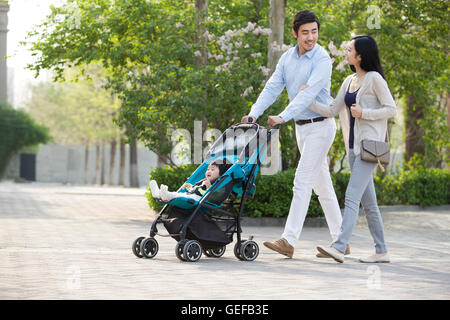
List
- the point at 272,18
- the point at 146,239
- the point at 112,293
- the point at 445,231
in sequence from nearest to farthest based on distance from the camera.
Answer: the point at 112,293 < the point at 146,239 < the point at 445,231 < the point at 272,18

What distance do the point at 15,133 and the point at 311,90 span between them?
1133 inches

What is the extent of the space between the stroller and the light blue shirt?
1.25 feet

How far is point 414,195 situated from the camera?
1816cm

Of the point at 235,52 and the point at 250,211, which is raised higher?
the point at 235,52

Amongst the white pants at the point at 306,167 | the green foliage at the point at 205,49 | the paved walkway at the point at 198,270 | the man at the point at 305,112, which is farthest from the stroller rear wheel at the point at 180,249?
the green foliage at the point at 205,49

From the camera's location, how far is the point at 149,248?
7.68 metres

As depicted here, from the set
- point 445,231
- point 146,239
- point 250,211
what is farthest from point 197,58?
point 146,239

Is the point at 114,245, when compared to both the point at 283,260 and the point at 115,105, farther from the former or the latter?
the point at 115,105

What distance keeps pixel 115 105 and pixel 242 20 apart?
25.0 metres

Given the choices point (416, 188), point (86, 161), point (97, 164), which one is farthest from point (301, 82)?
point (86, 161)

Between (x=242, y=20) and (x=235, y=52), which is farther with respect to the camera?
(x=242, y=20)

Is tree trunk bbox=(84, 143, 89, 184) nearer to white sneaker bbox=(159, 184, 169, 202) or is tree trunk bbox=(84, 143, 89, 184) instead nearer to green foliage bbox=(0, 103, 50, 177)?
green foliage bbox=(0, 103, 50, 177)

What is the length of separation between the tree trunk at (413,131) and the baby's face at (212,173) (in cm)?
1343
